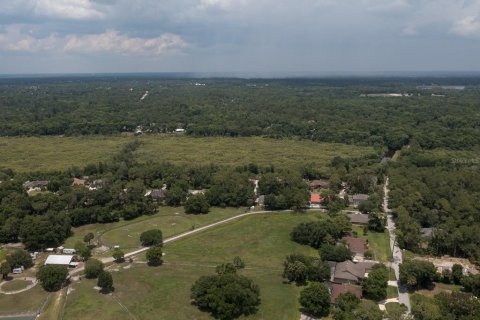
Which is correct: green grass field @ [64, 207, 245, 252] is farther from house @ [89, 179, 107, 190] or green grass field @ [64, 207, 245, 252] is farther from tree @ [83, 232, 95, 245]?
house @ [89, 179, 107, 190]

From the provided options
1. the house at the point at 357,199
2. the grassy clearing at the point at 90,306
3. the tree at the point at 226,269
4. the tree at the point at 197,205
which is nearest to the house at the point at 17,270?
the grassy clearing at the point at 90,306

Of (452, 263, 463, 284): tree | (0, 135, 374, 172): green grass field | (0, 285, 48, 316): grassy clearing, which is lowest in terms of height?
(0, 285, 48, 316): grassy clearing

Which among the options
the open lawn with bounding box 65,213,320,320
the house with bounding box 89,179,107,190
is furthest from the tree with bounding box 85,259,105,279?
the house with bounding box 89,179,107,190

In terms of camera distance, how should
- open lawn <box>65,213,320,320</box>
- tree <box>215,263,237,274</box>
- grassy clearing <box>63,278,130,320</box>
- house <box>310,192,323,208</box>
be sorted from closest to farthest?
grassy clearing <box>63,278,130,320</box> → open lawn <box>65,213,320,320</box> → tree <box>215,263,237,274</box> → house <box>310,192,323,208</box>

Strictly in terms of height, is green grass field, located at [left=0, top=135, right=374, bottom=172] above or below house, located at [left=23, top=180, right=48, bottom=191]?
above

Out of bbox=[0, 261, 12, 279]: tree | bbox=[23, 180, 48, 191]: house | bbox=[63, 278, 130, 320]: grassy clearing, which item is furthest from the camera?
bbox=[23, 180, 48, 191]: house

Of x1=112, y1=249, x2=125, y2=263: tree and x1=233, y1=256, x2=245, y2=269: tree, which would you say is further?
x1=112, y1=249, x2=125, y2=263: tree

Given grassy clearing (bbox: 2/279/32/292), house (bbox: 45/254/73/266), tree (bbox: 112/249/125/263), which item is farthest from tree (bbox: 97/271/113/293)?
grassy clearing (bbox: 2/279/32/292)

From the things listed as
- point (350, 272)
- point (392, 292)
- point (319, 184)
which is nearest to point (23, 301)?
point (350, 272)
